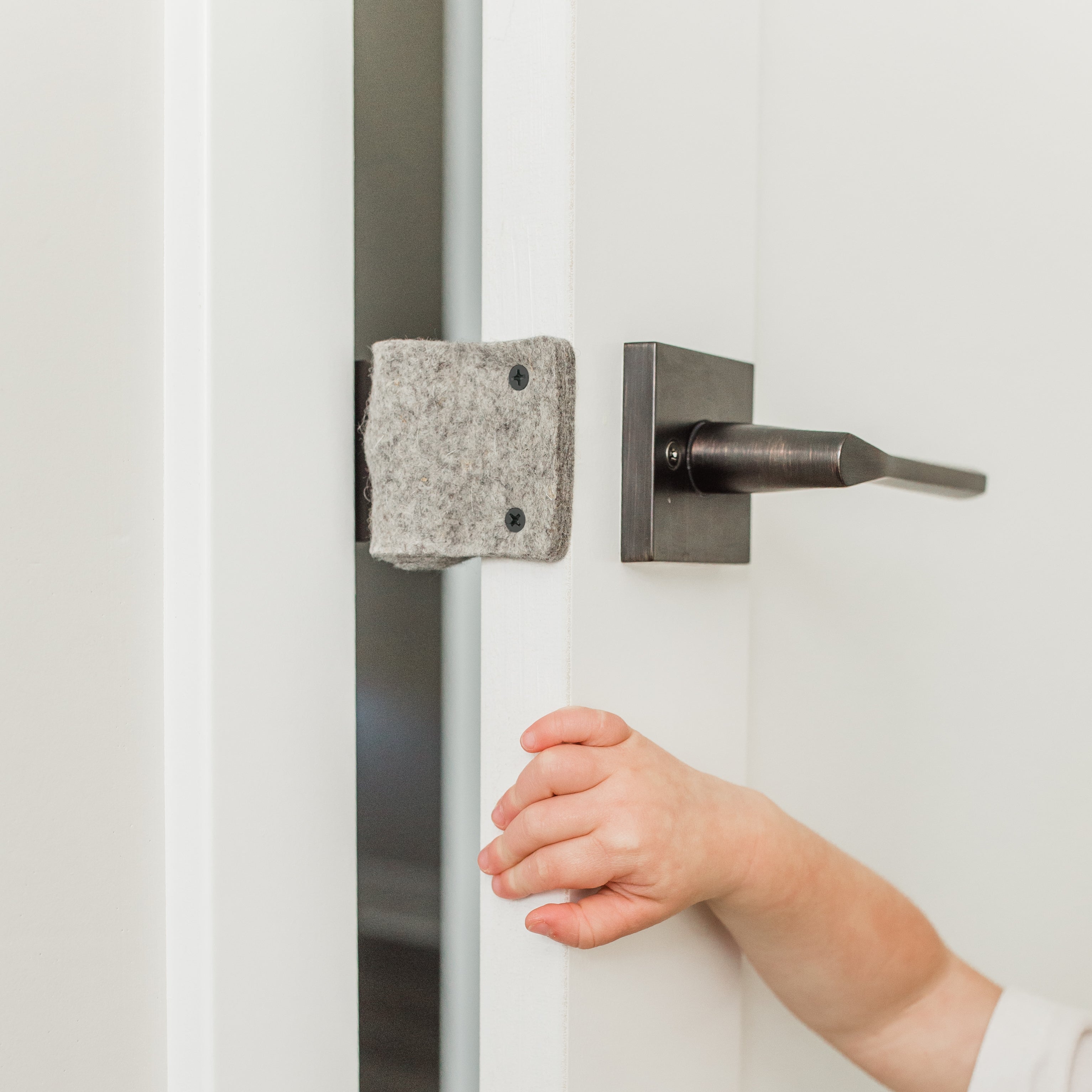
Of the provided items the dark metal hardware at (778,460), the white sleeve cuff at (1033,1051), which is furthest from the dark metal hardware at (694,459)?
the white sleeve cuff at (1033,1051)

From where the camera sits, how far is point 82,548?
323 mm

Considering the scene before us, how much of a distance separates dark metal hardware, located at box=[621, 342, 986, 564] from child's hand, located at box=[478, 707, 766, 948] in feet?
0.26

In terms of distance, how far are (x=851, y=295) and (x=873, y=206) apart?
0.06m

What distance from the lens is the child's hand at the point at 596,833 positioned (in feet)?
1.22

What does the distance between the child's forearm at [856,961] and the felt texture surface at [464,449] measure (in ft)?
0.56

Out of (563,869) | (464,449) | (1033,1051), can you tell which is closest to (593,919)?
(563,869)

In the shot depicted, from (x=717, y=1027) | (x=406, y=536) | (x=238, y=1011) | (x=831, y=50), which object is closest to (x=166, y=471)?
(x=406, y=536)

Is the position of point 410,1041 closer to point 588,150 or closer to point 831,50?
point 588,150

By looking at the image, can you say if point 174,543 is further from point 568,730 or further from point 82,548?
point 568,730

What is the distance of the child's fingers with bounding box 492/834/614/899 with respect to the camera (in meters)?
0.37

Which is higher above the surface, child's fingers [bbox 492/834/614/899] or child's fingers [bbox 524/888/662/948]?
child's fingers [bbox 492/834/614/899]

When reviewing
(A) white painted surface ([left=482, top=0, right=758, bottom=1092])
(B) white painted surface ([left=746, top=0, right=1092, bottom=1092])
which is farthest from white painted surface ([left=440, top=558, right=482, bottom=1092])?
(B) white painted surface ([left=746, top=0, right=1092, bottom=1092])

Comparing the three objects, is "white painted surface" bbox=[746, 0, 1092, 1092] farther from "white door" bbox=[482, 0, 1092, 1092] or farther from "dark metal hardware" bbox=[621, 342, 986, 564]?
"dark metal hardware" bbox=[621, 342, 986, 564]

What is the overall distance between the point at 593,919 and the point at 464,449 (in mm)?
187
